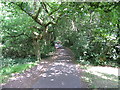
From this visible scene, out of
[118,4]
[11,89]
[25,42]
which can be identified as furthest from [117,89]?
[25,42]

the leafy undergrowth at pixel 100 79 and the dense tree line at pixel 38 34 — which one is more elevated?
the dense tree line at pixel 38 34

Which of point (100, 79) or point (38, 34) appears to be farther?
point (38, 34)

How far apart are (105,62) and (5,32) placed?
9283 mm

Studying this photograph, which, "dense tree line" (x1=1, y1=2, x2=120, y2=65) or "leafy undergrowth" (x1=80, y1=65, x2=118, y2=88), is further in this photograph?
"dense tree line" (x1=1, y1=2, x2=120, y2=65)

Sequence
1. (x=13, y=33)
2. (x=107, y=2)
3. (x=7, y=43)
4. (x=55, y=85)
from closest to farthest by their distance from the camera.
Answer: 1. (x=107, y=2)
2. (x=55, y=85)
3. (x=13, y=33)
4. (x=7, y=43)

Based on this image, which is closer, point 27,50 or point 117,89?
point 117,89

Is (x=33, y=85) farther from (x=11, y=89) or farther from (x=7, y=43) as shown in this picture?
(x=7, y=43)

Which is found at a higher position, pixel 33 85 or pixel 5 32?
pixel 5 32

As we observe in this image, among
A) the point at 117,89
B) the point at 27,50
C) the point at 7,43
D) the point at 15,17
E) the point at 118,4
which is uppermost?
the point at 15,17

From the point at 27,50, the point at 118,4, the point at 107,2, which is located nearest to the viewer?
the point at 118,4

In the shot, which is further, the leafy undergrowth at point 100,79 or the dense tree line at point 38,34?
the dense tree line at point 38,34

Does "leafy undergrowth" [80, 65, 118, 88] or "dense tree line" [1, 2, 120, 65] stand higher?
"dense tree line" [1, 2, 120, 65]

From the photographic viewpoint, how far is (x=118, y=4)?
2012 mm

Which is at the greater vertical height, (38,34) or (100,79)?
(38,34)
